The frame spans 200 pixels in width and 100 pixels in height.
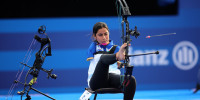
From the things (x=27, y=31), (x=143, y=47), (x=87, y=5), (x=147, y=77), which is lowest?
(x=147, y=77)

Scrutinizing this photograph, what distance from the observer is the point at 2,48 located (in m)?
7.01

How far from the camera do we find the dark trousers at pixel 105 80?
3402 millimetres

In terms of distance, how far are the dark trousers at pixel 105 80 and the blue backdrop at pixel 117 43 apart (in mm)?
3474

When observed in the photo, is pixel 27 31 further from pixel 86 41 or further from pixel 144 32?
pixel 144 32

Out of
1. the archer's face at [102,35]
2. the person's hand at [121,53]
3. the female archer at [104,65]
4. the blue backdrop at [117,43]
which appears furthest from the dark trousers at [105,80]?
the blue backdrop at [117,43]

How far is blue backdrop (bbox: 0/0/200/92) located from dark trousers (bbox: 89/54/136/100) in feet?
11.4

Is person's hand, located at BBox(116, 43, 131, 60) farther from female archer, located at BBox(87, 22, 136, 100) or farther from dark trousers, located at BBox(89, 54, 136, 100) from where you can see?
dark trousers, located at BBox(89, 54, 136, 100)

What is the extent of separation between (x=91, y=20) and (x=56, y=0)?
877 millimetres

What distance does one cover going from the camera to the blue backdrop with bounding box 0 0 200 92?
23.0 ft

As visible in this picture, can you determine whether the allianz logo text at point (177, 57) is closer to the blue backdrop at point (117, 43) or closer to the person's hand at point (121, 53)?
the blue backdrop at point (117, 43)

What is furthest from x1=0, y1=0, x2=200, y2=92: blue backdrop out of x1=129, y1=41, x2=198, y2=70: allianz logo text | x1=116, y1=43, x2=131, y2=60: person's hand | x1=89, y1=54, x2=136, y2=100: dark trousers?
x1=116, y1=43, x2=131, y2=60: person's hand

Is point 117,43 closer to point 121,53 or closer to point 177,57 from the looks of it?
point 177,57

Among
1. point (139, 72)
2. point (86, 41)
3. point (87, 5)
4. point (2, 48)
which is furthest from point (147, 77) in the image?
point (2, 48)

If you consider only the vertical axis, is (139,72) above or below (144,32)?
below
